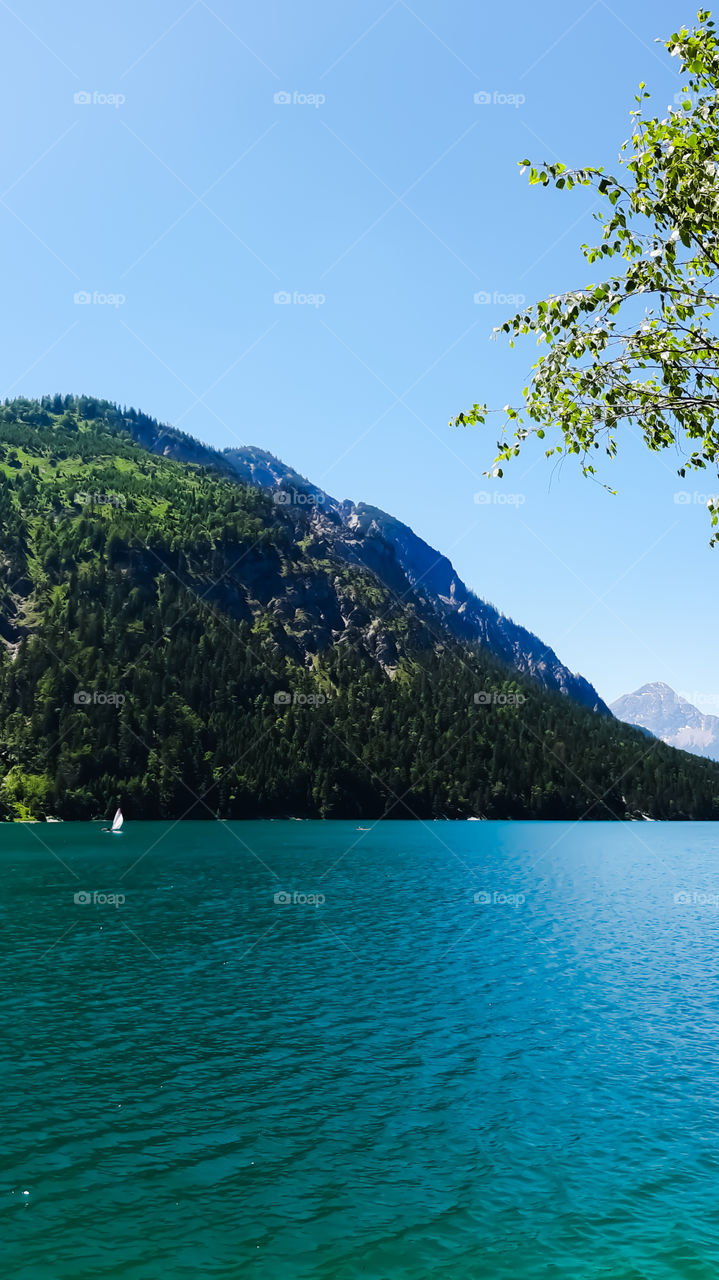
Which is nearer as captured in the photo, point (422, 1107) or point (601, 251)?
point (601, 251)

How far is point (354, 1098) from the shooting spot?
86.8 ft

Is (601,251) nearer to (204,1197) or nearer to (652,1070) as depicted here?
(204,1197)

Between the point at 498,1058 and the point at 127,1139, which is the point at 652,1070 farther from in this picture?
the point at 127,1139

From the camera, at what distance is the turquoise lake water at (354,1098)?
57.7 feet

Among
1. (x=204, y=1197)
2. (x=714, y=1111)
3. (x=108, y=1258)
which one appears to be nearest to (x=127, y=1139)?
(x=204, y=1197)

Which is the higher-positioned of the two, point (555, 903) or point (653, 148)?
point (653, 148)

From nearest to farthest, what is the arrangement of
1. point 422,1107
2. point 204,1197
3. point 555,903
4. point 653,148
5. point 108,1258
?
point 653,148, point 108,1258, point 204,1197, point 422,1107, point 555,903

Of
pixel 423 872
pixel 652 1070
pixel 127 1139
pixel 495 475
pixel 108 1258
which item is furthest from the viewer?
pixel 423 872

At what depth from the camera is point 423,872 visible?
10425 centimetres

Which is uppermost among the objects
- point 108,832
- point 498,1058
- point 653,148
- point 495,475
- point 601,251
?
point 653,148

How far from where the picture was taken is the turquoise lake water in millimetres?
17578

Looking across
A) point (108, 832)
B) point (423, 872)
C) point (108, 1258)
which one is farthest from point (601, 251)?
point (108, 832)

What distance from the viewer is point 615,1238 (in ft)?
59.4

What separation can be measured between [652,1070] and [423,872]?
249 ft
